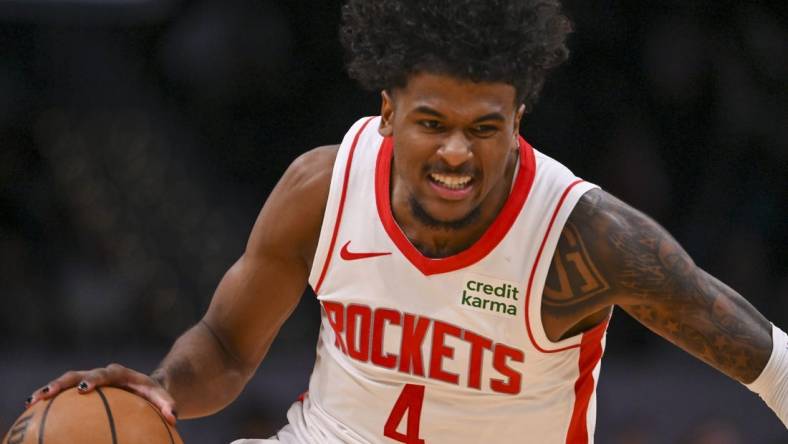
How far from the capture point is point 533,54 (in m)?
3.30

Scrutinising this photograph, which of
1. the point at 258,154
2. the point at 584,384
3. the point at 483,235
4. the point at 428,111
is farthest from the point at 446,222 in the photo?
the point at 258,154

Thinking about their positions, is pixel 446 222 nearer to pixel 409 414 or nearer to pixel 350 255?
pixel 350 255

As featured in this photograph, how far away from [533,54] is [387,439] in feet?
3.58

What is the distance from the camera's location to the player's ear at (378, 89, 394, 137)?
11.1ft

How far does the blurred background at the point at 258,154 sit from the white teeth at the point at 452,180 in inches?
139

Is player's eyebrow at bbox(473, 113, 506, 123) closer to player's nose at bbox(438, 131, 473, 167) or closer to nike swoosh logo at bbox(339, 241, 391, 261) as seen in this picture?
player's nose at bbox(438, 131, 473, 167)

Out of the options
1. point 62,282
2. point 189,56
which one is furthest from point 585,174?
point 62,282

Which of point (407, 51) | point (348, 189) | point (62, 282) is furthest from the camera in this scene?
point (62, 282)

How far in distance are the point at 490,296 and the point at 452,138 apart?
464mm

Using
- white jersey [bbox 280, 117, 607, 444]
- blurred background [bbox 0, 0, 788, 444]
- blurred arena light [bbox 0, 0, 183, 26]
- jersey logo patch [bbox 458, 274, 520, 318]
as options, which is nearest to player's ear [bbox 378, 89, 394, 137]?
white jersey [bbox 280, 117, 607, 444]

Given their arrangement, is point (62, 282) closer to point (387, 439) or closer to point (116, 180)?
point (116, 180)

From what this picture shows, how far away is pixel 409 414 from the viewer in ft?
11.3

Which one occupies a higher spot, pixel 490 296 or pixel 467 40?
pixel 467 40

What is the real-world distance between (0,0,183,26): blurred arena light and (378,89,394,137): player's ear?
388 cm
